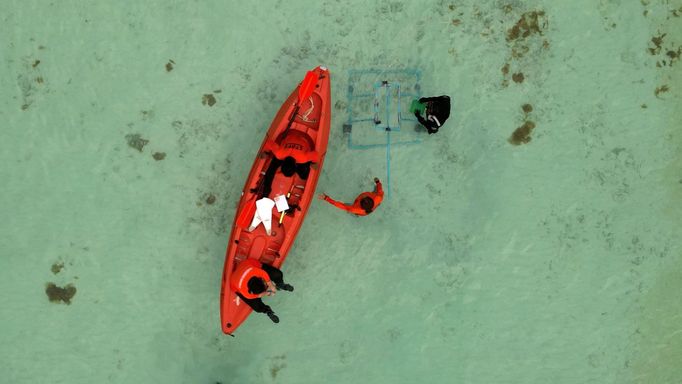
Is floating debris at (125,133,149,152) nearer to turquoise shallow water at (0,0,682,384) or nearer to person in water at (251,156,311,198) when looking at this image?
turquoise shallow water at (0,0,682,384)

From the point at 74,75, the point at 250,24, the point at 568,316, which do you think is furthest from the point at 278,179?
the point at 568,316

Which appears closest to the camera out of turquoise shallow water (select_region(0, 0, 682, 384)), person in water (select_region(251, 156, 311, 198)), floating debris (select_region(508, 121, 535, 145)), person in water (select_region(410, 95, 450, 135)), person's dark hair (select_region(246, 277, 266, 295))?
person's dark hair (select_region(246, 277, 266, 295))

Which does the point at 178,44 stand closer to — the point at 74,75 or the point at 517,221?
the point at 74,75

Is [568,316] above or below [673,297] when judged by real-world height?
below

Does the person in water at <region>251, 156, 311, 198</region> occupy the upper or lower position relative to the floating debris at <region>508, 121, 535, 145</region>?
lower

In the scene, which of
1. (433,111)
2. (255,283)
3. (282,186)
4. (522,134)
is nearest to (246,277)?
(255,283)

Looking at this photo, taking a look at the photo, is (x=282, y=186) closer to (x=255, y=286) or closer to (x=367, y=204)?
(x=367, y=204)

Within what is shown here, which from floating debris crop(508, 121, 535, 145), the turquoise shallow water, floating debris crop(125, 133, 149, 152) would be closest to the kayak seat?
the turquoise shallow water
